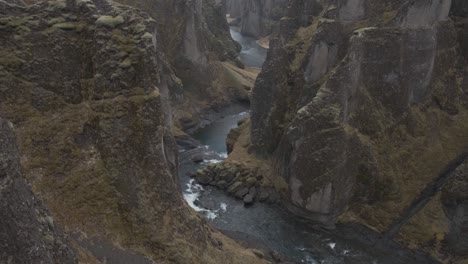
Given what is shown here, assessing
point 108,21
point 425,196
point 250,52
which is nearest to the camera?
point 108,21

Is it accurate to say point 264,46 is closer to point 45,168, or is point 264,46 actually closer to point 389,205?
point 389,205

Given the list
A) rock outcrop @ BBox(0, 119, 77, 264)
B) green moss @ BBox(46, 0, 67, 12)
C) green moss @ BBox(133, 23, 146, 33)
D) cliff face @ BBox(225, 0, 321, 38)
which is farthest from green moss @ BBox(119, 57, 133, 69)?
cliff face @ BBox(225, 0, 321, 38)

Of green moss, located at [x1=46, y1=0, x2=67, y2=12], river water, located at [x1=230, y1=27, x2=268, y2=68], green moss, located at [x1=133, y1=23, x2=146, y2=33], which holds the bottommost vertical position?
river water, located at [x1=230, y1=27, x2=268, y2=68]

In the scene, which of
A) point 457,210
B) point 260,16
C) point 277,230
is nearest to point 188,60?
point 277,230

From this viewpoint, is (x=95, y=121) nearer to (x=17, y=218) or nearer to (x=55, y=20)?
(x=55, y=20)

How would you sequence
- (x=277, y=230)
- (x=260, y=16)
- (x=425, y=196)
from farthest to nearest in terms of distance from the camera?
(x=260, y=16) → (x=425, y=196) → (x=277, y=230)

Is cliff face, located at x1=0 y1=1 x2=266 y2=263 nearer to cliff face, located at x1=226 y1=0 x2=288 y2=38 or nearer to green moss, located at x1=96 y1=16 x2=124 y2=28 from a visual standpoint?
green moss, located at x1=96 y1=16 x2=124 y2=28

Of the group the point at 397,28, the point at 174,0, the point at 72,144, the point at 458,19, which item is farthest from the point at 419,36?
the point at 174,0

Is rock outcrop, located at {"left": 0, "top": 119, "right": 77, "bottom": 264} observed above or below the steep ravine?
above
